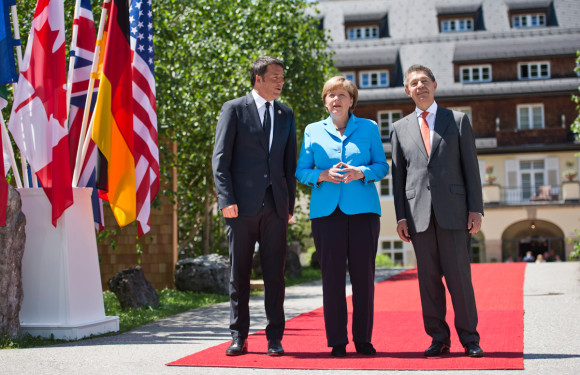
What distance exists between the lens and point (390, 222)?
1481 inches

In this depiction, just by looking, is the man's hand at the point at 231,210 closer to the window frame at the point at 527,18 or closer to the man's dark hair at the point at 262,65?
the man's dark hair at the point at 262,65

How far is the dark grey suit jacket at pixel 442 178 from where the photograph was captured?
559cm

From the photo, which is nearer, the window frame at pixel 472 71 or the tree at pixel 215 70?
the tree at pixel 215 70

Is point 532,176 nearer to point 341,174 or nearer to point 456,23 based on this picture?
point 456,23

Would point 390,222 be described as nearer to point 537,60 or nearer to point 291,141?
point 537,60

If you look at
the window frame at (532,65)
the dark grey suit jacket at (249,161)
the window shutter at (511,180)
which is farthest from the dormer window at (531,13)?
the dark grey suit jacket at (249,161)

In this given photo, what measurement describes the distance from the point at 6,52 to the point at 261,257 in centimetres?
320

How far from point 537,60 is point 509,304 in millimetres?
30608

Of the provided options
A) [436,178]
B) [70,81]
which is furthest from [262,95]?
[70,81]

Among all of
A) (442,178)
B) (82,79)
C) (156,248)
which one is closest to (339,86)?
(442,178)

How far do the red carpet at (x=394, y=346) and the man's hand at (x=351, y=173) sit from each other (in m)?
1.28

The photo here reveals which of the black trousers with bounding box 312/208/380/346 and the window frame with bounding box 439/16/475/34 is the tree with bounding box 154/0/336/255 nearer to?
the black trousers with bounding box 312/208/380/346

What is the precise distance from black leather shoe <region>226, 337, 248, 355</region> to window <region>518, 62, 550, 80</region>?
1378 inches

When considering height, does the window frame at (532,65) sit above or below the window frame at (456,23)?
below
